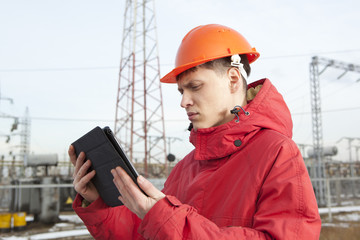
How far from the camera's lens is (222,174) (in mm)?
1377

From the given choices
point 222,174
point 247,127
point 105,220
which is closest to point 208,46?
point 247,127

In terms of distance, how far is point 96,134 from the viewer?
1.44m

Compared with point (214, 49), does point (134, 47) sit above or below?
above

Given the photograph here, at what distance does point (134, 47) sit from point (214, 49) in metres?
18.6

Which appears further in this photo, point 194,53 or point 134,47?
point 134,47

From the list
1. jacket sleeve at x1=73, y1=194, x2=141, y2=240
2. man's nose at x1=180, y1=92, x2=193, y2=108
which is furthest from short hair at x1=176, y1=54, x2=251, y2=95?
jacket sleeve at x1=73, y1=194, x2=141, y2=240

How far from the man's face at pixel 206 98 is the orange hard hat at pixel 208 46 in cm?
6

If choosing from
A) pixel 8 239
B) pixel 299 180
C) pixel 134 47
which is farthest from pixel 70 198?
pixel 299 180

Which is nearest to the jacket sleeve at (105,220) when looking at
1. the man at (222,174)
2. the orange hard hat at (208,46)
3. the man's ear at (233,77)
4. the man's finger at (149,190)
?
the man at (222,174)

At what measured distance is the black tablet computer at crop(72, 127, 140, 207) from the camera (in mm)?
1334

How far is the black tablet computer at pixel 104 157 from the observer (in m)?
1.33

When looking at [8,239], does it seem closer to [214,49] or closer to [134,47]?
[214,49]

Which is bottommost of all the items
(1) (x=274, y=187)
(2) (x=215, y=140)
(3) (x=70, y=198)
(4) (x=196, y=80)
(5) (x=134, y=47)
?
(3) (x=70, y=198)

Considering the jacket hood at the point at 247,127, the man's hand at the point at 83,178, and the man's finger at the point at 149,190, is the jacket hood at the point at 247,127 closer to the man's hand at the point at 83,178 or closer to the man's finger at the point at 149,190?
the man's finger at the point at 149,190
